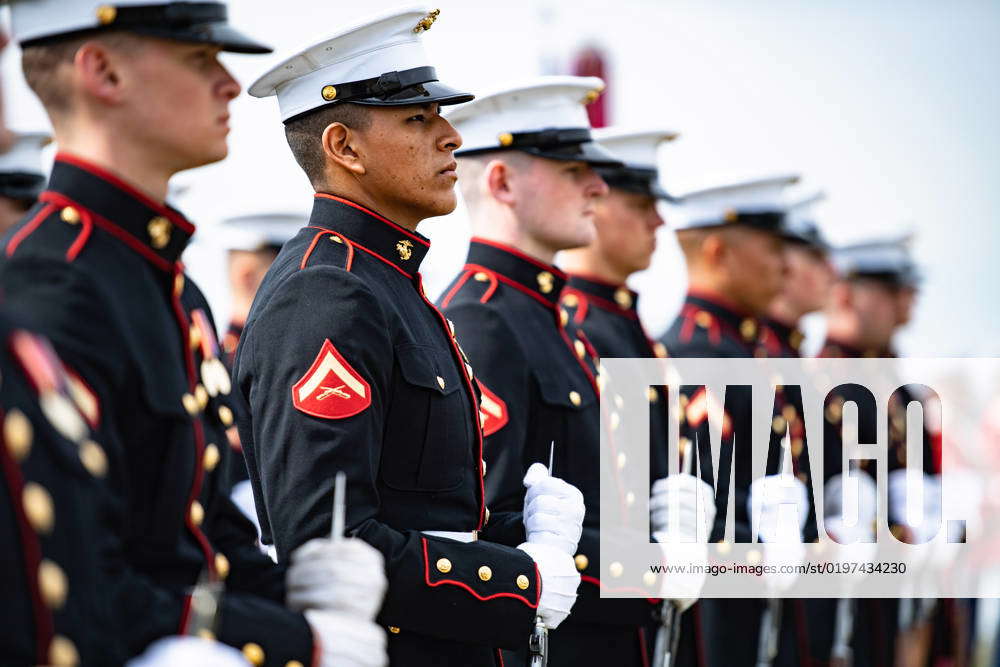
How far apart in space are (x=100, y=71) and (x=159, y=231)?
0.97 feet

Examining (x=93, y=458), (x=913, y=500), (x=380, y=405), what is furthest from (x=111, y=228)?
(x=913, y=500)

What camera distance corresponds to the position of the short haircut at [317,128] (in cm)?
357

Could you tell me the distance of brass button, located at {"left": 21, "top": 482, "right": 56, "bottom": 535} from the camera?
2035mm

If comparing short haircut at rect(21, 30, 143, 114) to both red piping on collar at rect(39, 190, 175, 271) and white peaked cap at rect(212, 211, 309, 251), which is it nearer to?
red piping on collar at rect(39, 190, 175, 271)

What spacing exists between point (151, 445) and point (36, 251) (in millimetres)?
374

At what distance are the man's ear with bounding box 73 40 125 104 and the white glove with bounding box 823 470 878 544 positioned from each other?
16.5 ft

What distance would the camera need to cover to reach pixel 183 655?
220 cm

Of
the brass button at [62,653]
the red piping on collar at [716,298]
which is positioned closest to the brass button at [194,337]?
the brass button at [62,653]

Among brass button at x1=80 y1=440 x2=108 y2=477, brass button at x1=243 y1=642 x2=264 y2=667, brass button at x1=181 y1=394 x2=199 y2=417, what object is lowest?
brass button at x1=243 y1=642 x2=264 y2=667

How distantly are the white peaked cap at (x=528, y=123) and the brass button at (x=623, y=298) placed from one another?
0.77 m

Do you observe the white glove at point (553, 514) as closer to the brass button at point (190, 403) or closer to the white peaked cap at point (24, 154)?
the brass button at point (190, 403)

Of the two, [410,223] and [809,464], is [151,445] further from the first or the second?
[809,464]

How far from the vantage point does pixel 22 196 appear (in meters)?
5.45

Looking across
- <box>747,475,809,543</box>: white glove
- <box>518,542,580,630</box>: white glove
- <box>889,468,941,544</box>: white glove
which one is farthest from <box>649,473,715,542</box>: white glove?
<box>889,468,941,544</box>: white glove
